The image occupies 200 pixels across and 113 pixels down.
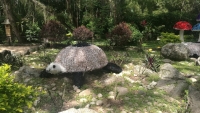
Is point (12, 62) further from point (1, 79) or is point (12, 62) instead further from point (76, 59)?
point (1, 79)

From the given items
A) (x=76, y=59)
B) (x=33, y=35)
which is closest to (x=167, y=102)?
(x=76, y=59)

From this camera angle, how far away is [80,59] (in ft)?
19.2

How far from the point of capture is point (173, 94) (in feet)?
18.5

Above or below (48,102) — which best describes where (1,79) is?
above

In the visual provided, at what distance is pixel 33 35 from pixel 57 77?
9042 mm

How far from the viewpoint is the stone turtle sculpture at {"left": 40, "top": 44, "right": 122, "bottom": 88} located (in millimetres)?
5832

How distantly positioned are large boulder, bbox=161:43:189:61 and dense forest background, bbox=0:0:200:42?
608 cm

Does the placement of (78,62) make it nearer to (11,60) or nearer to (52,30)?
(11,60)

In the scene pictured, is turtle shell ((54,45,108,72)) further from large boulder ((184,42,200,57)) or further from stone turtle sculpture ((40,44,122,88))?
large boulder ((184,42,200,57))

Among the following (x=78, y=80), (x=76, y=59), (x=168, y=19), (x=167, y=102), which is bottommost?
(x=167, y=102)

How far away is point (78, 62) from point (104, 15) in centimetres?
1221

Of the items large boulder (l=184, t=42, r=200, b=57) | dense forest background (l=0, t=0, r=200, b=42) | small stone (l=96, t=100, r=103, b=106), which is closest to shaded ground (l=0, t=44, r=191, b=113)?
small stone (l=96, t=100, r=103, b=106)

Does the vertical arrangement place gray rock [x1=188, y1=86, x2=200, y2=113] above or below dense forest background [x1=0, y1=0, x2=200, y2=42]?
below

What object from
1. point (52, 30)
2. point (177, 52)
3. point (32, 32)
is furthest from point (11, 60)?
point (177, 52)
